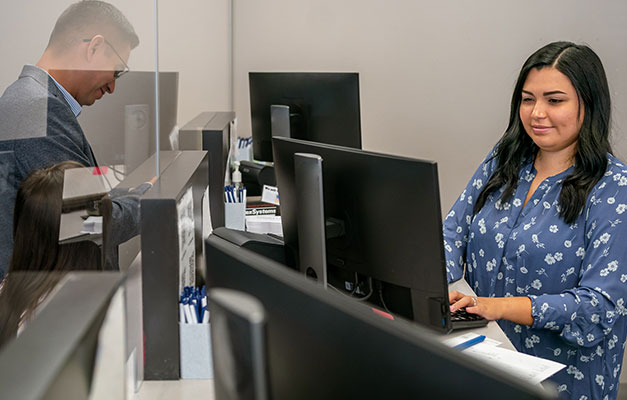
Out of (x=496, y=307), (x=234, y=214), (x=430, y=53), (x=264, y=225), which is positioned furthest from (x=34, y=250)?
(x=430, y=53)

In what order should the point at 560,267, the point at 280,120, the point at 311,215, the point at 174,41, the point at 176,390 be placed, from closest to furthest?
the point at 176,390 → the point at 311,215 → the point at 560,267 → the point at 174,41 → the point at 280,120

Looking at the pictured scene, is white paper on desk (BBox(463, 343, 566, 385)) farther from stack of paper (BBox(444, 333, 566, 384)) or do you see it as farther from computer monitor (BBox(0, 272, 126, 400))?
computer monitor (BBox(0, 272, 126, 400))

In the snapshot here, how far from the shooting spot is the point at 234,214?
2348mm

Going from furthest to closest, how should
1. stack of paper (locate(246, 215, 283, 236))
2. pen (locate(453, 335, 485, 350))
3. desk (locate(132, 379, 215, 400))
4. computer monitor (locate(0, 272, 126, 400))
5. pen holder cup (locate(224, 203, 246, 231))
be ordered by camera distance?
stack of paper (locate(246, 215, 283, 236)), pen holder cup (locate(224, 203, 246, 231)), pen (locate(453, 335, 485, 350)), desk (locate(132, 379, 215, 400)), computer monitor (locate(0, 272, 126, 400))

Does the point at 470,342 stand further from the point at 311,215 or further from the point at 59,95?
the point at 59,95

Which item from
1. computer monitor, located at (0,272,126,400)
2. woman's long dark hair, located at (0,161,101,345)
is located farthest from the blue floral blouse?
computer monitor, located at (0,272,126,400)

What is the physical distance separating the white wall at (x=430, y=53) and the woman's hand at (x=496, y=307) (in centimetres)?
233

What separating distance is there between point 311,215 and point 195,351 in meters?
0.40

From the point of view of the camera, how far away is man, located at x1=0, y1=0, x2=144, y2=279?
0.89 metres

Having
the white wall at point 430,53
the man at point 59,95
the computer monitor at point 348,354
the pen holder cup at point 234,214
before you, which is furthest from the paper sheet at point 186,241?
the white wall at point 430,53

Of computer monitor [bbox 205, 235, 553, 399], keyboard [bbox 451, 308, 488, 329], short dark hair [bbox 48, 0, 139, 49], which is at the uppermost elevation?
short dark hair [bbox 48, 0, 139, 49]

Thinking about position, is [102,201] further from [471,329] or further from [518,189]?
[518,189]

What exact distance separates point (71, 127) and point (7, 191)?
0.16 metres

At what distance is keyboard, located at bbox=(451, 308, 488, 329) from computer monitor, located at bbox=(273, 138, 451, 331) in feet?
0.82
